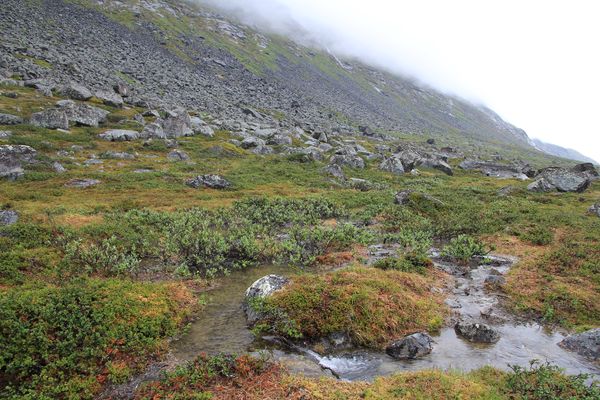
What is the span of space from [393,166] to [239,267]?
48.3 metres

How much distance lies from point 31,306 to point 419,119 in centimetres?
20136

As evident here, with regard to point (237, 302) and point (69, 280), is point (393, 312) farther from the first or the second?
point (69, 280)

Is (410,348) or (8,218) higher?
(410,348)

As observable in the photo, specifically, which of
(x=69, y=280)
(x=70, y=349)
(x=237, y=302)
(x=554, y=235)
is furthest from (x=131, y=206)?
(x=554, y=235)

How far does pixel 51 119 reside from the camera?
178ft

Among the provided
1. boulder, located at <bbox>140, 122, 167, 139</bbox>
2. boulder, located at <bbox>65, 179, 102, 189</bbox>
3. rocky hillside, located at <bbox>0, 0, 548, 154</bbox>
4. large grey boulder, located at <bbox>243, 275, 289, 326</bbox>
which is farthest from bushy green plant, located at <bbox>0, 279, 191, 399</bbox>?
rocky hillside, located at <bbox>0, 0, 548, 154</bbox>

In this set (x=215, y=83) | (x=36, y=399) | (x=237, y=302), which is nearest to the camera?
(x=36, y=399)

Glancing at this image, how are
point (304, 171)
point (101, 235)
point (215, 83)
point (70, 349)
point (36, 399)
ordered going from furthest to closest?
point (215, 83) → point (304, 171) → point (101, 235) → point (70, 349) → point (36, 399)

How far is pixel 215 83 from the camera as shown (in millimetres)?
116625

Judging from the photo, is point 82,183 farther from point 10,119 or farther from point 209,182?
point 10,119

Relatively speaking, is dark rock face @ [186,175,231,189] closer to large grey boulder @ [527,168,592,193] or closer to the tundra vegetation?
the tundra vegetation

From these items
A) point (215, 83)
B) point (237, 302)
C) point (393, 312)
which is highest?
point (393, 312)

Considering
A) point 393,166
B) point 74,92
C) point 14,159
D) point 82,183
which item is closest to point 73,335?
point 82,183

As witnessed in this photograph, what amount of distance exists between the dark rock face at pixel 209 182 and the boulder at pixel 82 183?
8.81m
